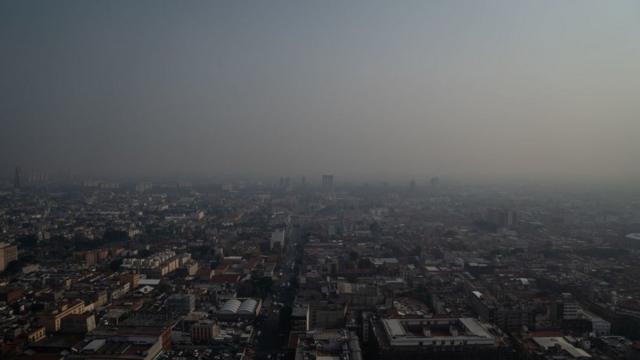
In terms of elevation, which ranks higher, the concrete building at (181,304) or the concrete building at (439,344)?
the concrete building at (439,344)

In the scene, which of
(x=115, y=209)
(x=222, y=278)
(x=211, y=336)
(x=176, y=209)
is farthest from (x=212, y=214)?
(x=211, y=336)

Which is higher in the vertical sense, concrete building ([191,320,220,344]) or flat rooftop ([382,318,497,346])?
flat rooftop ([382,318,497,346])

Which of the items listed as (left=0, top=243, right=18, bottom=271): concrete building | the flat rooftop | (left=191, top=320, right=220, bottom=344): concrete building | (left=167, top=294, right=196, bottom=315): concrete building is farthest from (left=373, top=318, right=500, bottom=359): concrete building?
(left=0, top=243, right=18, bottom=271): concrete building

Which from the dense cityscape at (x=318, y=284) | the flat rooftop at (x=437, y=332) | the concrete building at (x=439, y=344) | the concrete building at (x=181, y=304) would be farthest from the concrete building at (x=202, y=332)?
the flat rooftop at (x=437, y=332)

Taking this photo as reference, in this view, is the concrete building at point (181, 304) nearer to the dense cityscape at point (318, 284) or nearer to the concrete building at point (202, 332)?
the dense cityscape at point (318, 284)

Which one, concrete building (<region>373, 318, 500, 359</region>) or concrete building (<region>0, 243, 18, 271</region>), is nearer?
concrete building (<region>373, 318, 500, 359</region>)

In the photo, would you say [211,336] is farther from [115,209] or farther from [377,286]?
[115,209]

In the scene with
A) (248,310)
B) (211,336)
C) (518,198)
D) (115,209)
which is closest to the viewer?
(211,336)

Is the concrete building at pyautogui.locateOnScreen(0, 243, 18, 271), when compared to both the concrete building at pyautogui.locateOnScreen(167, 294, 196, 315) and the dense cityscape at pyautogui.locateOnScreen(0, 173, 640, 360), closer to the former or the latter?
the dense cityscape at pyautogui.locateOnScreen(0, 173, 640, 360)
